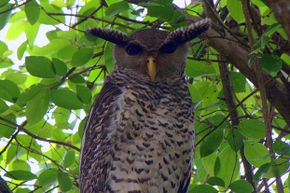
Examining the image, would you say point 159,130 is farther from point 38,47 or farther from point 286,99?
point 38,47

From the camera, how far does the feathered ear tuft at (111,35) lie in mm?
2829

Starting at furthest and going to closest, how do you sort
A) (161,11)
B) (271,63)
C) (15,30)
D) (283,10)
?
(15,30), (161,11), (271,63), (283,10)

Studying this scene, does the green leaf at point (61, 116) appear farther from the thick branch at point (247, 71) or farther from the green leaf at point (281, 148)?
the green leaf at point (281, 148)

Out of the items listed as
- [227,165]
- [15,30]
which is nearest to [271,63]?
[227,165]

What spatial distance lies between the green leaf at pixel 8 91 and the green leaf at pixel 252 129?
1.12 m

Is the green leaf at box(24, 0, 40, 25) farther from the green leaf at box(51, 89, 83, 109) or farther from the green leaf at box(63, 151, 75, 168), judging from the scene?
the green leaf at box(63, 151, 75, 168)

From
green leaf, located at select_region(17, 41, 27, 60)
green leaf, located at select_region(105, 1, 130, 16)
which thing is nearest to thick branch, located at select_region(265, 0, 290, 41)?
green leaf, located at select_region(105, 1, 130, 16)

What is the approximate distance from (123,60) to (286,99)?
Answer: 36.8 inches

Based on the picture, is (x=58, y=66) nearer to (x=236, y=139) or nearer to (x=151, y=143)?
(x=151, y=143)

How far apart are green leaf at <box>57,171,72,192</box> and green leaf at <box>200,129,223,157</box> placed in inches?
28.7

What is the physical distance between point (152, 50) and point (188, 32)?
0.78ft

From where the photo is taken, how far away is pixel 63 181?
112 inches

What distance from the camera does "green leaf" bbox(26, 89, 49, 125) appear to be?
2715 mm

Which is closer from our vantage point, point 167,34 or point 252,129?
point 252,129
